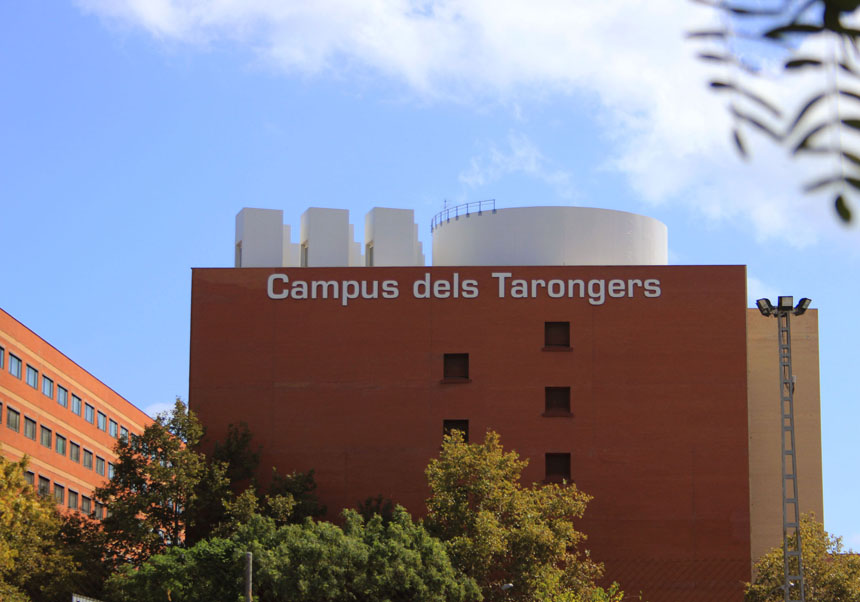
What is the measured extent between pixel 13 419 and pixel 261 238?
17.8 m

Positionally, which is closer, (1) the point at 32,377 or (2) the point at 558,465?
(2) the point at 558,465

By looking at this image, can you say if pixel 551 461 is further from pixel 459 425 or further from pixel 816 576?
pixel 816 576

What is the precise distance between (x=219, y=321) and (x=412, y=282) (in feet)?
28.2

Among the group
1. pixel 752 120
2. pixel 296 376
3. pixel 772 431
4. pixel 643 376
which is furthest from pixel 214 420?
pixel 752 120

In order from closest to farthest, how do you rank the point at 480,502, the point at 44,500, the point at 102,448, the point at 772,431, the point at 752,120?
the point at 752,120
the point at 480,502
the point at 44,500
the point at 772,431
the point at 102,448

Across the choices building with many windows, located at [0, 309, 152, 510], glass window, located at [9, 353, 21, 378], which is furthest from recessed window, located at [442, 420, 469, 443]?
glass window, located at [9, 353, 21, 378]

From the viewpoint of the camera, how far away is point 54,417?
75938mm

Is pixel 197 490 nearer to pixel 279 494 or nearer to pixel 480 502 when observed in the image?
pixel 279 494

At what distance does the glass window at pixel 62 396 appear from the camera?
3040 inches

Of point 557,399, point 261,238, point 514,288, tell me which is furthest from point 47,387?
point 557,399

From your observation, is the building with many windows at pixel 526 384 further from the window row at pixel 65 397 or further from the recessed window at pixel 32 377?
the recessed window at pixel 32 377

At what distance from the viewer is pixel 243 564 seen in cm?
4356

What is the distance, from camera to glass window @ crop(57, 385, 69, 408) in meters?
77.2

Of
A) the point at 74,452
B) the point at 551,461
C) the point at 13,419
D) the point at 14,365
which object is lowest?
the point at 551,461
